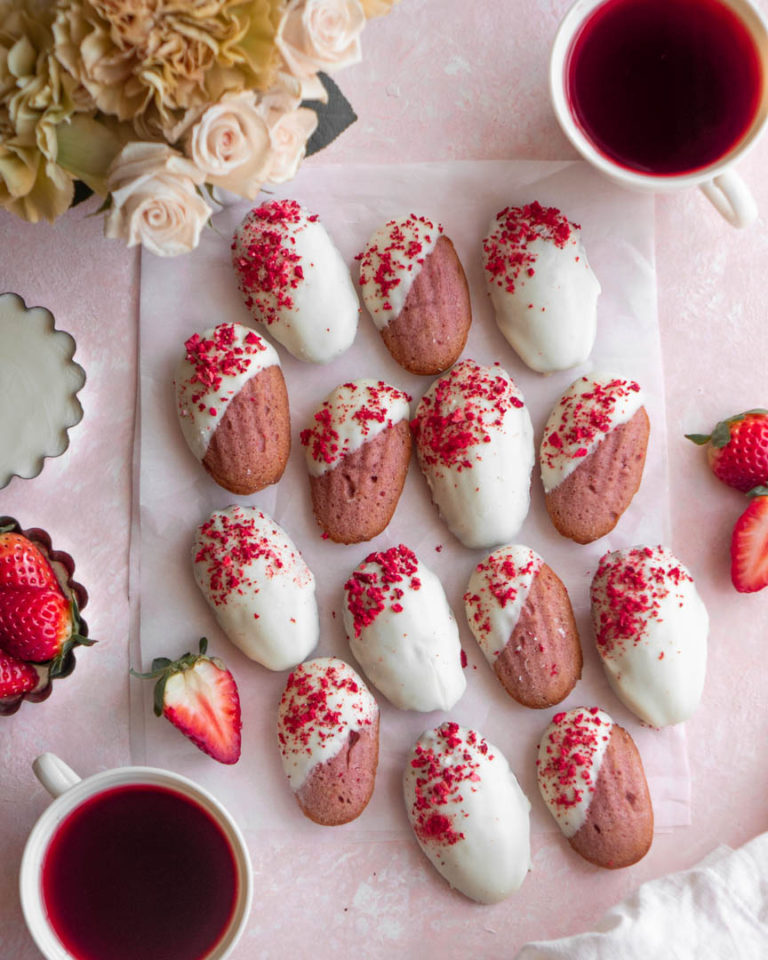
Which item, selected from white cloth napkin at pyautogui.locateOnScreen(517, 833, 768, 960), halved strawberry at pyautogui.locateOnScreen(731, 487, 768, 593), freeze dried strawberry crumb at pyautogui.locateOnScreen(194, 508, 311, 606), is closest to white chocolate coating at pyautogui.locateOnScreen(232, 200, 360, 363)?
freeze dried strawberry crumb at pyautogui.locateOnScreen(194, 508, 311, 606)

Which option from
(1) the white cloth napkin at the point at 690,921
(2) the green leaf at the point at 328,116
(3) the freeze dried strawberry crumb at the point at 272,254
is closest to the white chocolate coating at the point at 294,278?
(3) the freeze dried strawberry crumb at the point at 272,254

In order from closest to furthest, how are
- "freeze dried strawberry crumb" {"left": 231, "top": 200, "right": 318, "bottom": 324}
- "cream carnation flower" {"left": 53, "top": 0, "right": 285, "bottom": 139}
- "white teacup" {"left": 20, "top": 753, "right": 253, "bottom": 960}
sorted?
"cream carnation flower" {"left": 53, "top": 0, "right": 285, "bottom": 139} < "white teacup" {"left": 20, "top": 753, "right": 253, "bottom": 960} < "freeze dried strawberry crumb" {"left": 231, "top": 200, "right": 318, "bottom": 324}

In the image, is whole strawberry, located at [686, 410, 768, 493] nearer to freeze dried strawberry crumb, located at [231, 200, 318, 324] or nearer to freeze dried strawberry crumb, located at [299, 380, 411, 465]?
freeze dried strawberry crumb, located at [299, 380, 411, 465]

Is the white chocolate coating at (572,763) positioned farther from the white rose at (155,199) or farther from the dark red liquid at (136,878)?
the white rose at (155,199)

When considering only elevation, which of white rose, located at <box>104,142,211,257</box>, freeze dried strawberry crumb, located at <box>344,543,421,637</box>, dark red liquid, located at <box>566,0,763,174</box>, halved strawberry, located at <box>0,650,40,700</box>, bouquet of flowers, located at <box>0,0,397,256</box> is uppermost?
bouquet of flowers, located at <box>0,0,397,256</box>

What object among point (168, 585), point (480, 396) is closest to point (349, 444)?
point (480, 396)

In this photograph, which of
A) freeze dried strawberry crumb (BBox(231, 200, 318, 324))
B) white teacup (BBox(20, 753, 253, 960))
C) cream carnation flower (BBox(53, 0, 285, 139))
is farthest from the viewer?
freeze dried strawberry crumb (BBox(231, 200, 318, 324))
